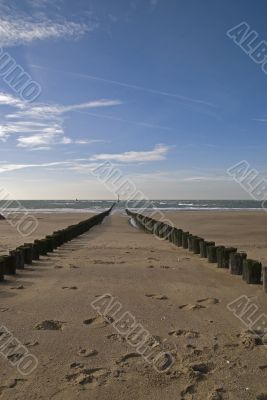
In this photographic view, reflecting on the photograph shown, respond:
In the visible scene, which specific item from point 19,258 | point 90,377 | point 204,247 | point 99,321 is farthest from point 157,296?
point 204,247

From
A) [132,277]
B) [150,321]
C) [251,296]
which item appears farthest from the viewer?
[132,277]

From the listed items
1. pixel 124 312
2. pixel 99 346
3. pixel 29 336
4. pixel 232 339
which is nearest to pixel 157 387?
pixel 99 346

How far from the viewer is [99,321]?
632cm

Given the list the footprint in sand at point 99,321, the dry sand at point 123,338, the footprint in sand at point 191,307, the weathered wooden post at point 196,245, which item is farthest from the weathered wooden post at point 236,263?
the footprint in sand at point 99,321

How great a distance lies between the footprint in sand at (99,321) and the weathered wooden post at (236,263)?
14.1 ft

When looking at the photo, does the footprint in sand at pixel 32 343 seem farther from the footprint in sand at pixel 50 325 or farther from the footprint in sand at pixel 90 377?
the footprint in sand at pixel 90 377

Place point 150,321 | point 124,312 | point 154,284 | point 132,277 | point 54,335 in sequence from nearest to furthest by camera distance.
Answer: point 54,335 → point 150,321 → point 124,312 → point 154,284 → point 132,277

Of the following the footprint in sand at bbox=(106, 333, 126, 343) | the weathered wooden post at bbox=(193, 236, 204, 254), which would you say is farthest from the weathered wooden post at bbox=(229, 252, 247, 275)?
the footprint in sand at bbox=(106, 333, 126, 343)

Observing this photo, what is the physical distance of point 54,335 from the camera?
18.7 ft

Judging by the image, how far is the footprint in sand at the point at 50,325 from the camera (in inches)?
235

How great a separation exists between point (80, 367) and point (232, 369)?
59.7 inches

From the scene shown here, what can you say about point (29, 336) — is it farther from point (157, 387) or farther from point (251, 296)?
point (251, 296)

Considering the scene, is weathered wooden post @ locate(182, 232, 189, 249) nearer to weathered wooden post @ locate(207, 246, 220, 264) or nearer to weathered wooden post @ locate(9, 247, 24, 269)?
weathered wooden post @ locate(207, 246, 220, 264)

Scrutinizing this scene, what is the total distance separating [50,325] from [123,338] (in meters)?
1.07
